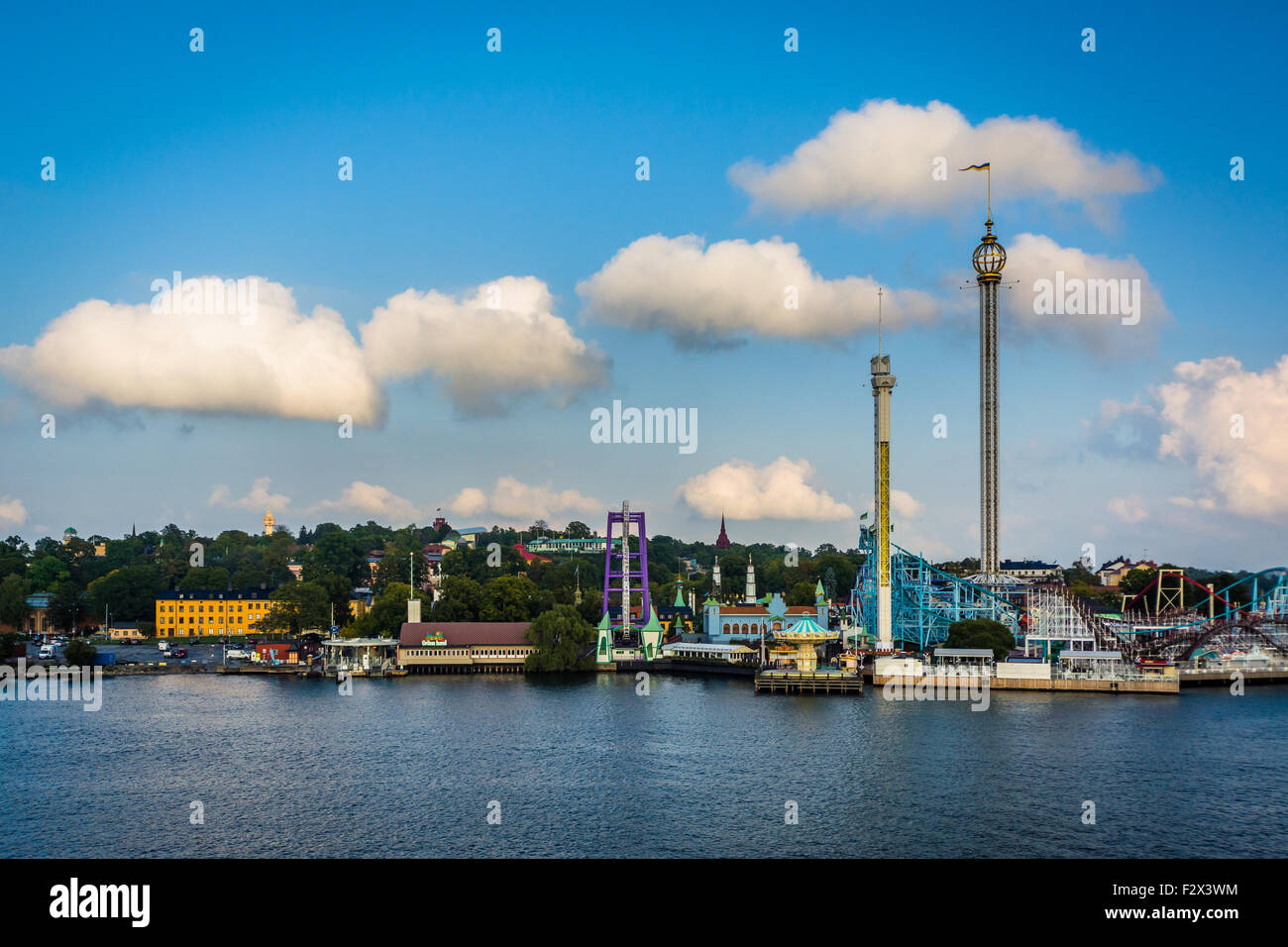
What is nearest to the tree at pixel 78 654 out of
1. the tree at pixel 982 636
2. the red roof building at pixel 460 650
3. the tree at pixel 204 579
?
the red roof building at pixel 460 650

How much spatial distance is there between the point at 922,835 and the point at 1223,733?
24700 millimetres

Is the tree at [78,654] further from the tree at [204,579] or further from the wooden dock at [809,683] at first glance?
the wooden dock at [809,683]

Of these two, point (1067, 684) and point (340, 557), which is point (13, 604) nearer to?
point (340, 557)

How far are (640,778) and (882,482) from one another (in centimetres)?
4743

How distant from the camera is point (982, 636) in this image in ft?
225

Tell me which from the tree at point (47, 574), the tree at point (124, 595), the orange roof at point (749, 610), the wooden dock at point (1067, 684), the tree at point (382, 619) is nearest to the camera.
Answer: the wooden dock at point (1067, 684)

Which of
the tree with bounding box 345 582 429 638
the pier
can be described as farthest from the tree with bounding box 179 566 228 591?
the pier

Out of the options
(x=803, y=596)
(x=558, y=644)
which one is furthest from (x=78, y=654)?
(x=803, y=596)

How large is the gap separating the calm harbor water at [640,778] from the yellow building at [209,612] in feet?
168

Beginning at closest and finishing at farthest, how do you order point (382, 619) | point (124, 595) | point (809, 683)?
point (809, 683), point (382, 619), point (124, 595)

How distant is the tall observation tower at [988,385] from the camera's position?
91562mm

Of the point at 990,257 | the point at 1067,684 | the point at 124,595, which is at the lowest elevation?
the point at 1067,684
